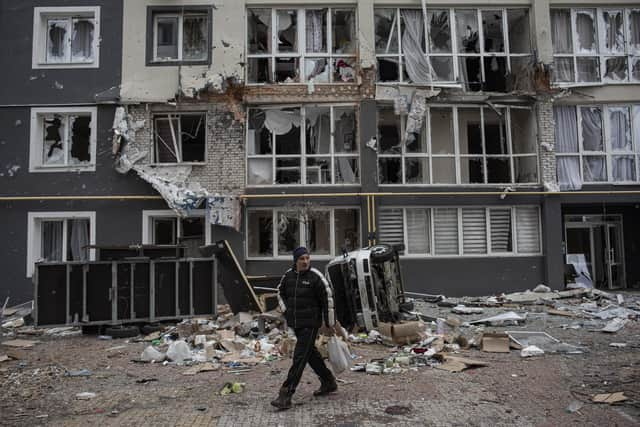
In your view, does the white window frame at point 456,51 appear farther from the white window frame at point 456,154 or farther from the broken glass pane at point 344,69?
the white window frame at point 456,154

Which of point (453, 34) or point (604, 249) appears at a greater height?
point (453, 34)

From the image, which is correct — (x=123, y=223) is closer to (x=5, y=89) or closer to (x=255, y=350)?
(x=5, y=89)

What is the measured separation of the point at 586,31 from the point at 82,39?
1572 cm

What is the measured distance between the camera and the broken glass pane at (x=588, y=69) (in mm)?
15625

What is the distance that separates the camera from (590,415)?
5.03 metres

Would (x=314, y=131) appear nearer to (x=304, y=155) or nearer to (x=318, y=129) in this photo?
(x=318, y=129)

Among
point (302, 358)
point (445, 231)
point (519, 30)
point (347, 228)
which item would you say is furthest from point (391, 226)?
point (302, 358)

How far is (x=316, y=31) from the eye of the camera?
50.9 ft

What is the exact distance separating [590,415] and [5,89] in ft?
55.0

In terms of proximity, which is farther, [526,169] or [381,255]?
[526,169]

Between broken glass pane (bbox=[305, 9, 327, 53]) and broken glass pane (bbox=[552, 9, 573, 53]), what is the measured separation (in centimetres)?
718

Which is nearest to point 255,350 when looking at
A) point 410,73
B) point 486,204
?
point 486,204

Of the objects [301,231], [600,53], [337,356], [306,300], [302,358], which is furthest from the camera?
[600,53]

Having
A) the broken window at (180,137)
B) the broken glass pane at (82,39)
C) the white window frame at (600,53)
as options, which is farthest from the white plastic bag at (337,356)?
the broken glass pane at (82,39)
